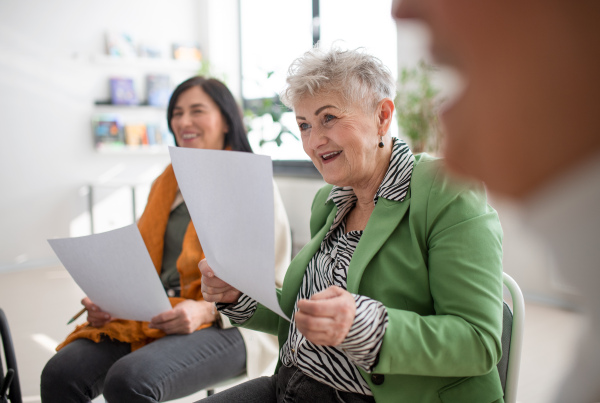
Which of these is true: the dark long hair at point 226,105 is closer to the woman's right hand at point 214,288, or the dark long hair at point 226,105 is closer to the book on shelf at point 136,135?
the woman's right hand at point 214,288

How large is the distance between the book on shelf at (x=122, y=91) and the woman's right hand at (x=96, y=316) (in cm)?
413

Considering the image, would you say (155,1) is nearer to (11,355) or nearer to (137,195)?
(137,195)

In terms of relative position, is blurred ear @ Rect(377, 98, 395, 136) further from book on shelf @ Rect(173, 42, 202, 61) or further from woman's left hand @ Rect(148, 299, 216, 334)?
book on shelf @ Rect(173, 42, 202, 61)

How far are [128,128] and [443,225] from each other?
4952 mm

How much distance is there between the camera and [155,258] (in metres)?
1.73

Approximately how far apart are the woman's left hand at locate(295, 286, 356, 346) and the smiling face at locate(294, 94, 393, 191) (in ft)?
1.41

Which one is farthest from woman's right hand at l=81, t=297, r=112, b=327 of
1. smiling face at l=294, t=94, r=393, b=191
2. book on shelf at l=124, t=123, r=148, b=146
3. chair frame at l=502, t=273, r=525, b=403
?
book on shelf at l=124, t=123, r=148, b=146

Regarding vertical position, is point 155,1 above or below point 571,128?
above

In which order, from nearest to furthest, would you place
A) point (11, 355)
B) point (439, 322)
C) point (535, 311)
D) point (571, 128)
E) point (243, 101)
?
point (571, 128), point (439, 322), point (11, 355), point (535, 311), point (243, 101)

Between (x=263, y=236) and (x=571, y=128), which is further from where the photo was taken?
(x=263, y=236)

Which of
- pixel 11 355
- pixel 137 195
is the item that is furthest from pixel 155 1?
pixel 11 355

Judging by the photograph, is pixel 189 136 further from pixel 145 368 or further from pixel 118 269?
pixel 145 368

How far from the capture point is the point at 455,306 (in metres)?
0.82

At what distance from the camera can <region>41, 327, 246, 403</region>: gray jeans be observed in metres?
1.27
